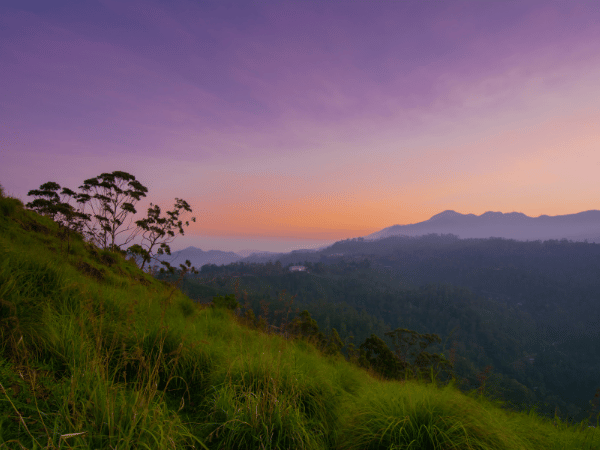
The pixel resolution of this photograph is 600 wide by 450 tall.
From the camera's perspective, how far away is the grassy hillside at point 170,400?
185cm

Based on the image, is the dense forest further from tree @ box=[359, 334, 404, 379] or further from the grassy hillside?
the grassy hillside

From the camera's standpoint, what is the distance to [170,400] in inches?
114

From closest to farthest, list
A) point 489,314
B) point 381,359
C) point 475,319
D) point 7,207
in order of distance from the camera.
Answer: point 7,207 → point 381,359 → point 475,319 → point 489,314

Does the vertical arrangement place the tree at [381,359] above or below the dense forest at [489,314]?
above

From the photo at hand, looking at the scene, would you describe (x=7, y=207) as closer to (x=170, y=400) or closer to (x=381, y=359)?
(x=170, y=400)

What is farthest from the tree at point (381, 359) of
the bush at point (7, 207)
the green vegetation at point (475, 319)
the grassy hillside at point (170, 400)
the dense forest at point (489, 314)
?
the green vegetation at point (475, 319)

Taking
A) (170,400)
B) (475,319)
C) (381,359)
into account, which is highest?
(170,400)

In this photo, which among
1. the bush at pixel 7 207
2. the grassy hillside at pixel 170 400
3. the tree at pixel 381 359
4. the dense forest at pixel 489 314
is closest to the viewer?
the grassy hillside at pixel 170 400

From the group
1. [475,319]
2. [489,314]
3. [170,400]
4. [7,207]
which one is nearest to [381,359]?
[170,400]

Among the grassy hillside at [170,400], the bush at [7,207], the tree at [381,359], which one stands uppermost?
the bush at [7,207]

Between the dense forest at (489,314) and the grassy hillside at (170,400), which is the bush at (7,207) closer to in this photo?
the grassy hillside at (170,400)

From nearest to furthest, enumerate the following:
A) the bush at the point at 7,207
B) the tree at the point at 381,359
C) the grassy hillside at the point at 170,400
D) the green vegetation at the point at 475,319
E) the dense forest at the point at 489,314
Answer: the grassy hillside at the point at 170,400
the bush at the point at 7,207
the tree at the point at 381,359
the green vegetation at the point at 475,319
the dense forest at the point at 489,314

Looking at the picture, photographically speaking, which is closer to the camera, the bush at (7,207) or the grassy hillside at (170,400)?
the grassy hillside at (170,400)

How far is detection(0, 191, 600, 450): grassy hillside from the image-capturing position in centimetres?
185
